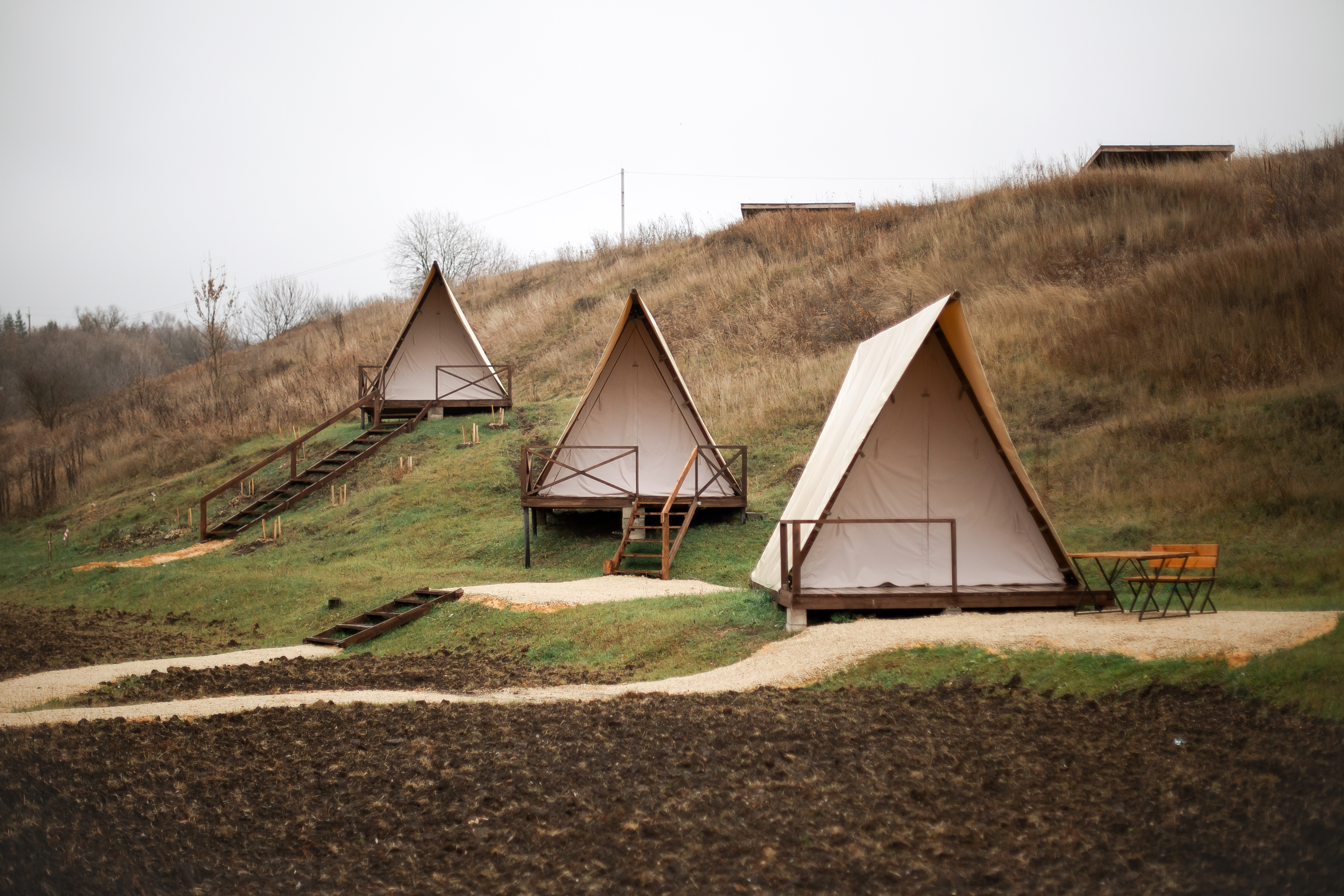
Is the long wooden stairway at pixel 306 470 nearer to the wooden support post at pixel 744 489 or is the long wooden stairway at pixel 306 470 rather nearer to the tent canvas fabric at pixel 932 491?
the wooden support post at pixel 744 489

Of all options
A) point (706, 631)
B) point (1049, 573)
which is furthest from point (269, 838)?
point (1049, 573)

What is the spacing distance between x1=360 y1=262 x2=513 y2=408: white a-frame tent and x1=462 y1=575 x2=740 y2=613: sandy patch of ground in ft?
43.6

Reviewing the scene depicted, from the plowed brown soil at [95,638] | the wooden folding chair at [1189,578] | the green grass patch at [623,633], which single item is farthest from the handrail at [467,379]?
the wooden folding chair at [1189,578]

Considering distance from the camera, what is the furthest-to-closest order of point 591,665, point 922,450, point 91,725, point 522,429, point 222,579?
point 522,429, point 222,579, point 922,450, point 591,665, point 91,725

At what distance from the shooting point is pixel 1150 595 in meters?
8.16

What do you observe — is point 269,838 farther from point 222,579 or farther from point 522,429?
point 522,429

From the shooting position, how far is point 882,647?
788 cm

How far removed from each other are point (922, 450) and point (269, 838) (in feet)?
24.5

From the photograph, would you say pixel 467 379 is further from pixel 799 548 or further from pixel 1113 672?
pixel 1113 672

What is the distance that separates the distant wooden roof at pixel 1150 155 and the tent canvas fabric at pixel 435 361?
21.8 meters

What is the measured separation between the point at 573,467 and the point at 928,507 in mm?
8564

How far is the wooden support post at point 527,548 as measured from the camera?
51.1ft

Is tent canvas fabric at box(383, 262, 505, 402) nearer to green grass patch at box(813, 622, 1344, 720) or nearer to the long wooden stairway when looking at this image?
the long wooden stairway

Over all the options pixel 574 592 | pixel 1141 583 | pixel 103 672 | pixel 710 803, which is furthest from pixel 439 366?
pixel 710 803
